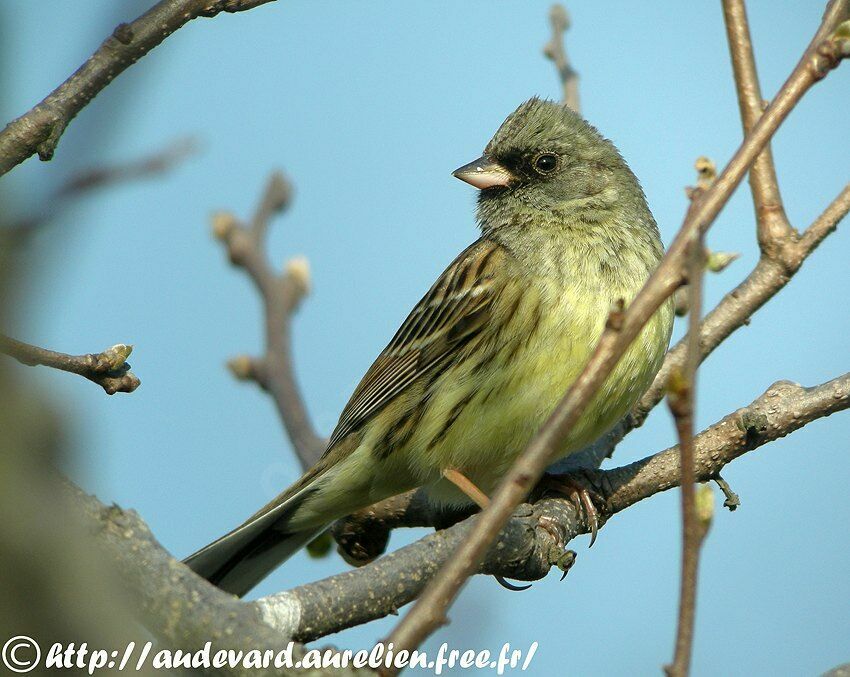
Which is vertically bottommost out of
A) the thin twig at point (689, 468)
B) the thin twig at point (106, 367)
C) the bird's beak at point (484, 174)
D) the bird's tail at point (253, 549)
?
the thin twig at point (689, 468)

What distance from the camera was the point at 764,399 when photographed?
395cm

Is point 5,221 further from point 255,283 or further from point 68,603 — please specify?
point 255,283

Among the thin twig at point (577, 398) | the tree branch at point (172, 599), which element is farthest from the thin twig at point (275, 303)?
the thin twig at point (577, 398)

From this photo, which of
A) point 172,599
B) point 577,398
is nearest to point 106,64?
point 172,599

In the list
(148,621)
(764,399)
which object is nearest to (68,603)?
(148,621)

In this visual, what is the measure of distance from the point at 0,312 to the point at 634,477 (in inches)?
126

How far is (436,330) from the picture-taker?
16.4 feet

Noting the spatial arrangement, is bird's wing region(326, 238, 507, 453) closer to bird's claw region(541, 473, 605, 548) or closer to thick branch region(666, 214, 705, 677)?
bird's claw region(541, 473, 605, 548)

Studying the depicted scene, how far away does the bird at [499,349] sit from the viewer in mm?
4418

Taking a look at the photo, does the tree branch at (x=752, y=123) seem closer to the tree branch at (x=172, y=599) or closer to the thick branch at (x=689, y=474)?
the thick branch at (x=689, y=474)

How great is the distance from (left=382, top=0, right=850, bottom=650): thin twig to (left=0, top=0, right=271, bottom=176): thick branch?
163 cm

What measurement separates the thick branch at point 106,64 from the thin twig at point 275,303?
258 cm

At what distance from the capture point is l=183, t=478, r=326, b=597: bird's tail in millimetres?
4508

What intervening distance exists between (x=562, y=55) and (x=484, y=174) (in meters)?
0.83
